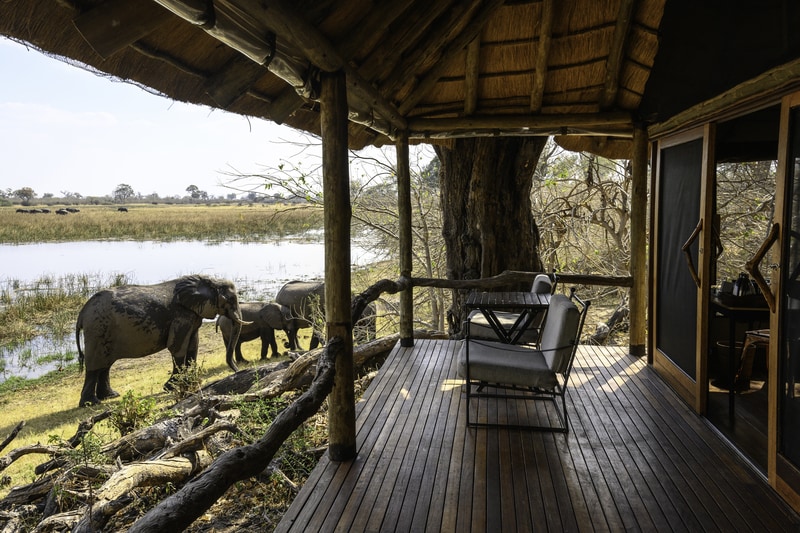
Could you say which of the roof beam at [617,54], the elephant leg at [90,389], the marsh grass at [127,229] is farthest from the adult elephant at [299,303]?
the marsh grass at [127,229]

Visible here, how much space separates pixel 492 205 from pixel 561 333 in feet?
13.1

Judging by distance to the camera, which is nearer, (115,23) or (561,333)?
(115,23)

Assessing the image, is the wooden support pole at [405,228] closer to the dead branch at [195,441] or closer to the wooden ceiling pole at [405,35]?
the wooden ceiling pole at [405,35]

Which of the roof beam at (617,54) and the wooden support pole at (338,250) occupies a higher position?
the roof beam at (617,54)

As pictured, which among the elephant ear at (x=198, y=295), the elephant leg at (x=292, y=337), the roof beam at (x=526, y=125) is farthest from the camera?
the elephant leg at (x=292, y=337)

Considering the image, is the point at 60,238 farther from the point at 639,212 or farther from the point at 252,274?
the point at 639,212

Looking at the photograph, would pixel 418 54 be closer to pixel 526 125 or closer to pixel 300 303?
pixel 526 125

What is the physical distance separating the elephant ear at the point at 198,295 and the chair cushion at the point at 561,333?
7.73 metres

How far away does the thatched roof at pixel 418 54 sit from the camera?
6.70 ft

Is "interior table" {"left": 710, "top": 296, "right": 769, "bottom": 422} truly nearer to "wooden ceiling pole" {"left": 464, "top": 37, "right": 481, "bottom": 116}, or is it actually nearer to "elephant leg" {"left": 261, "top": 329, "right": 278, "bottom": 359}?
"wooden ceiling pole" {"left": 464, "top": 37, "right": 481, "bottom": 116}

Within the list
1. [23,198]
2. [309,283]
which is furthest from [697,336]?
[23,198]

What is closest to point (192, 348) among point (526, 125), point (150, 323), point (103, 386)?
point (150, 323)

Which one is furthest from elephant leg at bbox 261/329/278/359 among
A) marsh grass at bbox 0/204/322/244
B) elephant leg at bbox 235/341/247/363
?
marsh grass at bbox 0/204/322/244

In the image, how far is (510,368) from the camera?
357cm
